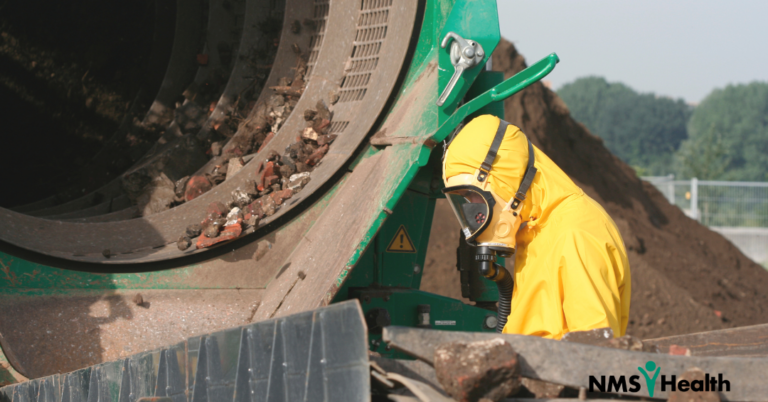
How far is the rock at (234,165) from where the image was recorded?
3912 mm

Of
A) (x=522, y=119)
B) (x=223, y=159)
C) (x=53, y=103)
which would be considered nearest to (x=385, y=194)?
(x=223, y=159)

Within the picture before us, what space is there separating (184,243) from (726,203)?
14.4 meters

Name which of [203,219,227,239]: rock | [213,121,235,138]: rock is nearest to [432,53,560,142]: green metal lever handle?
[203,219,227,239]: rock

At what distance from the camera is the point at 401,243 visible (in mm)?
3309

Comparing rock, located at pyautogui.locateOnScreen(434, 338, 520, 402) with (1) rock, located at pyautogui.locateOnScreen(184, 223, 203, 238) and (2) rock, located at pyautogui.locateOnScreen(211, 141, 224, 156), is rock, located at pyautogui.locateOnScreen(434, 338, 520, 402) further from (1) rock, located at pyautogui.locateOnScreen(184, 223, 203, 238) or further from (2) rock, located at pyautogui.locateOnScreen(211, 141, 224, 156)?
(2) rock, located at pyautogui.locateOnScreen(211, 141, 224, 156)

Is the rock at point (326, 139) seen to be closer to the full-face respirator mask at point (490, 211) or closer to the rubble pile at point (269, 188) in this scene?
the rubble pile at point (269, 188)

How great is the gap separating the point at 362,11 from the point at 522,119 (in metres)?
7.14

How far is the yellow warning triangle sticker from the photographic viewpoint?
10.7 ft

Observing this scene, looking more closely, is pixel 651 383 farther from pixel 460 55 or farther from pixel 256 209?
pixel 256 209

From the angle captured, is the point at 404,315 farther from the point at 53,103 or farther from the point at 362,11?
the point at 53,103

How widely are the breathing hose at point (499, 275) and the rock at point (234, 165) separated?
1.75 metres

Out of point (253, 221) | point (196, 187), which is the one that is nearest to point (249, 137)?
point (196, 187)

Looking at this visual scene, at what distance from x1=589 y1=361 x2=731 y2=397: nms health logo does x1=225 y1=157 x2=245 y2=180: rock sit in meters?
2.72

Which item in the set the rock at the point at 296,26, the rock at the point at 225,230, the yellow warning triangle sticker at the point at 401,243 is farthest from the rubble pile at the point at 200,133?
the yellow warning triangle sticker at the point at 401,243
